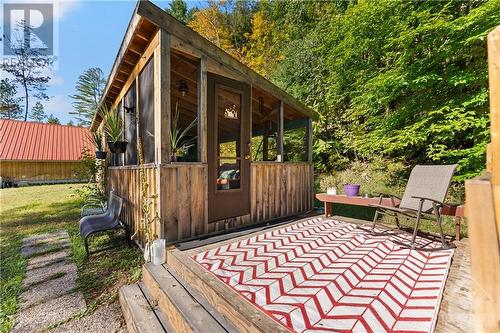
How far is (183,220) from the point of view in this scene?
3258mm

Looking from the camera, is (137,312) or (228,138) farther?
(228,138)

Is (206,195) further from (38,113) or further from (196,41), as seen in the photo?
(38,113)

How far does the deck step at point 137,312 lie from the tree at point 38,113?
34.1 m

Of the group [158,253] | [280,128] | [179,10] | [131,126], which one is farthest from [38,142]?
[158,253]

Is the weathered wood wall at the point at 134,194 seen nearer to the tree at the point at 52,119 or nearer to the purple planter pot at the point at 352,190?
the purple planter pot at the point at 352,190

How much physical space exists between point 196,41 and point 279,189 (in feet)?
9.84

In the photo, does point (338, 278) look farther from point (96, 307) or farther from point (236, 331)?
point (96, 307)

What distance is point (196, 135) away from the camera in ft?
12.8

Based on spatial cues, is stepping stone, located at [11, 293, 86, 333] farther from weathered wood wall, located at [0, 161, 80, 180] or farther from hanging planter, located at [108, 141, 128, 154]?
weathered wood wall, located at [0, 161, 80, 180]

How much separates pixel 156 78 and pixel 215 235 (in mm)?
2349

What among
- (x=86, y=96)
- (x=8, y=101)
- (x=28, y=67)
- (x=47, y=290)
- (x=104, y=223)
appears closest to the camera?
(x=47, y=290)

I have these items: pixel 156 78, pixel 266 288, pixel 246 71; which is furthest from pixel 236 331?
pixel 246 71

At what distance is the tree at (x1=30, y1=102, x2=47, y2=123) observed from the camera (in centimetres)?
2761

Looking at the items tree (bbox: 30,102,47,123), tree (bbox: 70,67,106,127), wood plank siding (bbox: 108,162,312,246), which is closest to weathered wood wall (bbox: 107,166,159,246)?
wood plank siding (bbox: 108,162,312,246)
